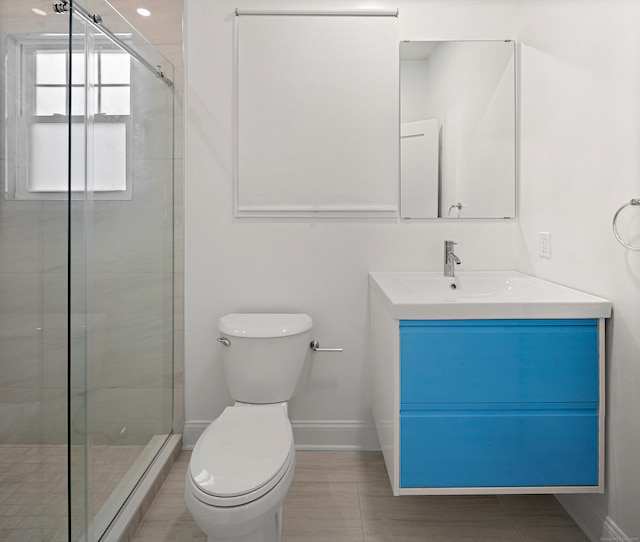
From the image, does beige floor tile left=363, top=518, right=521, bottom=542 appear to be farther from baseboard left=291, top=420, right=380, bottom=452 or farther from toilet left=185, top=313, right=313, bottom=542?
baseboard left=291, top=420, right=380, bottom=452

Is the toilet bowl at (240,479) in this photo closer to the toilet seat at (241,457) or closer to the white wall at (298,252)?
the toilet seat at (241,457)

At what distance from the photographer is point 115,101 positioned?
1747 millimetres

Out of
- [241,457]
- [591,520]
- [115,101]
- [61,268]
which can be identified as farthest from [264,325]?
[591,520]

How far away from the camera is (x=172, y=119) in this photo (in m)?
2.34

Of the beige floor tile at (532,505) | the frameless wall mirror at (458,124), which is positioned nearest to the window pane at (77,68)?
the frameless wall mirror at (458,124)

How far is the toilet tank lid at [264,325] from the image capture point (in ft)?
6.87

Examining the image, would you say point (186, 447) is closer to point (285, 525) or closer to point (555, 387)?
point (285, 525)

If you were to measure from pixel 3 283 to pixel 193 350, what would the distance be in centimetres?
117

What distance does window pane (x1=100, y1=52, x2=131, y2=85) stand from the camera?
165cm

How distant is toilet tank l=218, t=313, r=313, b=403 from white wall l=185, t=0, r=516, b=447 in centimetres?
30

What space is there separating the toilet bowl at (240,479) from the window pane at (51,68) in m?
1.18

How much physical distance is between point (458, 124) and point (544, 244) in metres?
0.69

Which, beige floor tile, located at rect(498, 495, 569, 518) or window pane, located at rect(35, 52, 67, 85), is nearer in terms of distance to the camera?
window pane, located at rect(35, 52, 67, 85)

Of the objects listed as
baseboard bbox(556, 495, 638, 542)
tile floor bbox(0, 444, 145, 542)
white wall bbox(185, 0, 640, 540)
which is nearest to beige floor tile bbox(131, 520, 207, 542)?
tile floor bbox(0, 444, 145, 542)
